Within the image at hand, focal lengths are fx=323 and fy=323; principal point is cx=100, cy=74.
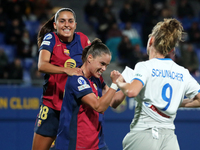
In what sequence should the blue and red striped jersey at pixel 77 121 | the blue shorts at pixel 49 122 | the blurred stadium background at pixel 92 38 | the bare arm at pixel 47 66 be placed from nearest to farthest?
the blue and red striped jersey at pixel 77 121
the bare arm at pixel 47 66
the blue shorts at pixel 49 122
the blurred stadium background at pixel 92 38

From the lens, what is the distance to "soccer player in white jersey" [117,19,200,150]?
104 inches

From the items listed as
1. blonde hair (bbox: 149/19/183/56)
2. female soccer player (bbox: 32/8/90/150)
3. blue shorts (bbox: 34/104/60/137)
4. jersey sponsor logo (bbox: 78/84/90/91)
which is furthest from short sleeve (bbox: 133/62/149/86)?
blue shorts (bbox: 34/104/60/137)

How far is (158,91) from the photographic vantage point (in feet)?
8.67

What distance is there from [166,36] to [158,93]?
48cm

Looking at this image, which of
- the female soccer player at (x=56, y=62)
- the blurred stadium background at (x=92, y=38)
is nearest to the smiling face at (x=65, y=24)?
the female soccer player at (x=56, y=62)

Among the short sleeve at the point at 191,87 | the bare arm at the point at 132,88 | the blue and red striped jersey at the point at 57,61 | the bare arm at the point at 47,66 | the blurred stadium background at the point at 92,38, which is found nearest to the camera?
the bare arm at the point at 132,88

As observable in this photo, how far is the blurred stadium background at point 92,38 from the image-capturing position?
7.12 metres

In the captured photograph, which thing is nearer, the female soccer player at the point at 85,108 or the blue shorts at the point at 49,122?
the female soccer player at the point at 85,108

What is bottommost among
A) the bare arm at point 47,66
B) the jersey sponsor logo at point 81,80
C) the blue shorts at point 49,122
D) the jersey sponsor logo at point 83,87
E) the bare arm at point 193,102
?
the blue shorts at point 49,122

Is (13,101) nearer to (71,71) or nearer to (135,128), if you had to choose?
(71,71)

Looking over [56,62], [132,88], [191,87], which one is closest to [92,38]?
[56,62]

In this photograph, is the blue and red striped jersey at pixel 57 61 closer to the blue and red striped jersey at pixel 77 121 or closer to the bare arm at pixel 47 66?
the bare arm at pixel 47 66

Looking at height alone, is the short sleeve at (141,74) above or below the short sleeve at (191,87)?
above

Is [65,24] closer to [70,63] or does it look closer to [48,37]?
[48,37]
